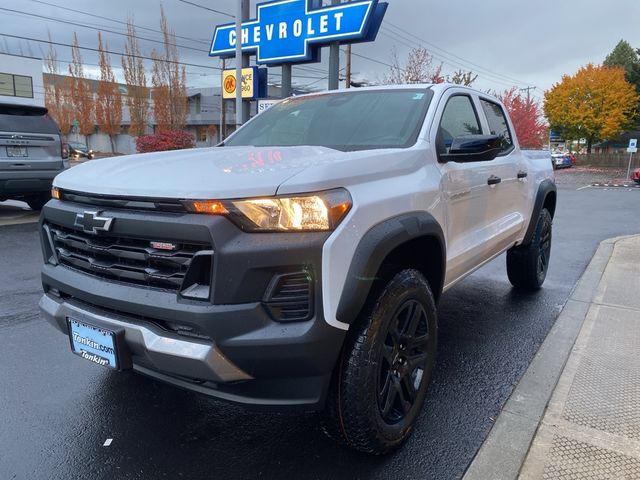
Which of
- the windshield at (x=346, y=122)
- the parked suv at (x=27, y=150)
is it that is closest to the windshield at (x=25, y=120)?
the parked suv at (x=27, y=150)

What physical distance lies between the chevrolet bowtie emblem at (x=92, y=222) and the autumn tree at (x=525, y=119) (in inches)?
1557

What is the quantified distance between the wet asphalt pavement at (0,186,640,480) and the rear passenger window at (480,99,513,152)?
1.63 m

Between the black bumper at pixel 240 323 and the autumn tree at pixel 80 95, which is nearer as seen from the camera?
the black bumper at pixel 240 323

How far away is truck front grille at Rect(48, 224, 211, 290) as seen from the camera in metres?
2.11

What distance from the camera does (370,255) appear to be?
2.20m

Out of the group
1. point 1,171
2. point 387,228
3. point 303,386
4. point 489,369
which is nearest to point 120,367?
point 303,386

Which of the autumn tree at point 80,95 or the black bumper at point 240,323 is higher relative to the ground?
the autumn tree at point 80,95

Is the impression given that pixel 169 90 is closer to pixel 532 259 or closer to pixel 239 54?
pixel 239 54

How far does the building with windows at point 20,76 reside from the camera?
3891 cm

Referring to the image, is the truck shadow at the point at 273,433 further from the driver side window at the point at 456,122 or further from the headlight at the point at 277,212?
the driver side window at the point at 456,122

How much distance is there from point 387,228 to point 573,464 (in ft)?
4.79

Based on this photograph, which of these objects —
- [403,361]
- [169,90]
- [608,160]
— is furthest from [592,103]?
[403,361]

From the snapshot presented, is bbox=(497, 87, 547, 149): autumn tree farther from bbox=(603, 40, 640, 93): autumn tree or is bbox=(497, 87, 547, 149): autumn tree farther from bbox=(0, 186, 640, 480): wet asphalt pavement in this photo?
bbox=(0, 186, 640, 480): wet asphalt pavement

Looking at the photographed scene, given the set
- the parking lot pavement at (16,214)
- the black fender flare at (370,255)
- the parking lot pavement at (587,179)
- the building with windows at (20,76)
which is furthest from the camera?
the building with windows at (20,76)
